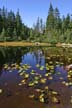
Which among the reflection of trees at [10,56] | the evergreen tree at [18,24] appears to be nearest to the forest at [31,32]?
the evergreen tree at [18,24]

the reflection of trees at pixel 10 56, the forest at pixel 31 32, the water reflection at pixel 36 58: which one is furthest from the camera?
the forest at pixel 31 32

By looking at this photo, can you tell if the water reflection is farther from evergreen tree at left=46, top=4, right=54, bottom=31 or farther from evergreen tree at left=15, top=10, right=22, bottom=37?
evergreen tree at left=46, top=4, right=54, bottom=31

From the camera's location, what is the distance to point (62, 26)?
84250 mm

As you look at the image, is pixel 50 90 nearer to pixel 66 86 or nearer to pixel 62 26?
pixel 66 86

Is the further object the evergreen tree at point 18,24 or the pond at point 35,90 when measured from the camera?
the evergreen tree at point 18,24

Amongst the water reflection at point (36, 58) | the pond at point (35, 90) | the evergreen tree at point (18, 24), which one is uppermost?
the evergreen tree at point (18, 24)

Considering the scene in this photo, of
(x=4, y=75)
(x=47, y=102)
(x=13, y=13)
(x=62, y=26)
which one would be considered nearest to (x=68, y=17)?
(x=62, y=26)

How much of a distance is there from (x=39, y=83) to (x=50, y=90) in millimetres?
1734

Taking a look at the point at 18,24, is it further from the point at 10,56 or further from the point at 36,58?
the point at 36,58

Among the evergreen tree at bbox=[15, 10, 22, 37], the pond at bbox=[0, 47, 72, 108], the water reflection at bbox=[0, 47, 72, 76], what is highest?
the evergreen tree at bbox=[15, 10, 22, 37]

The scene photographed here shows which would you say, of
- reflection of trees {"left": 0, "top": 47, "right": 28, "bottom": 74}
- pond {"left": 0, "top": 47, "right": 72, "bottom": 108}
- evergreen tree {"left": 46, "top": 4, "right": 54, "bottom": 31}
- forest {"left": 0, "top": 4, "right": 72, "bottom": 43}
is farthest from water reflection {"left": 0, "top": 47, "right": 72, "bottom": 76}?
evergreen tree {"left": 46, "top": 4, "right": 54, "bottom": 31}

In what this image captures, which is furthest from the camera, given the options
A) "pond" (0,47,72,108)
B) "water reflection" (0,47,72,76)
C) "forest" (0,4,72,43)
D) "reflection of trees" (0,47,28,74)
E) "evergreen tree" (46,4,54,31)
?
"evergreen tree" (46,4,54,31)

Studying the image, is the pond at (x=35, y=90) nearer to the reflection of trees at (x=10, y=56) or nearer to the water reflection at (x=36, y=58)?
the water reflection at (x=36, y=58)

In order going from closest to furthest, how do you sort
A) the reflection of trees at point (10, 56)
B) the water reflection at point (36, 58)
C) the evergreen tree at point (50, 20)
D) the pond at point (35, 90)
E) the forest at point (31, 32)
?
1. the pond at point (35, 90)
2. the water reflection at point (36, 58)
3. the reflection of trees at point (10, 56)
4. the forest at point (31, 32)
5. the evergreen tree at point (50, 20)
